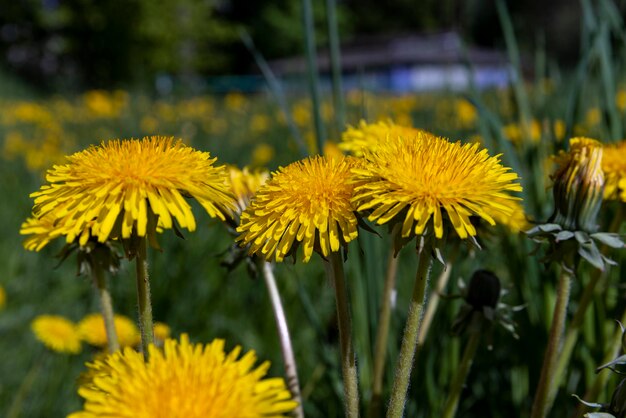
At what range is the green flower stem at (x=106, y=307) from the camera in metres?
0.69

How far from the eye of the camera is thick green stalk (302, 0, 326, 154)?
101cm

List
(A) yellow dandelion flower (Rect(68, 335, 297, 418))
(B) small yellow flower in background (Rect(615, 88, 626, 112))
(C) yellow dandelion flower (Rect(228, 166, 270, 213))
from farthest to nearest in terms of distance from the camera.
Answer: (B) small yellow flower in background (Rect(615, 88, 626, 112)) → (C) yellow dandelion flower (Rect(228, 166, 270, 213)) → (A) yellow dandelion flower (Rect(68, 335, 297, 418))

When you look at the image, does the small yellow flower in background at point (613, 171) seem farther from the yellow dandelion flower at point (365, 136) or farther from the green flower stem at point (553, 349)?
the yellow dandelion flower at point (365, 136)

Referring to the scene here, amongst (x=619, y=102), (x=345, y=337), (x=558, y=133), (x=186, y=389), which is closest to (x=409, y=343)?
(x=345, y=337)

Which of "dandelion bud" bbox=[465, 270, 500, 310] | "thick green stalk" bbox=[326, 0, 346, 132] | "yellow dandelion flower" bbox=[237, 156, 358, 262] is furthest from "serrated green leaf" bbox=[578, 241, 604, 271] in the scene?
"thick green stalk" bbox=[326, 0, 346, 132]

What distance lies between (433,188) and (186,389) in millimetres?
236

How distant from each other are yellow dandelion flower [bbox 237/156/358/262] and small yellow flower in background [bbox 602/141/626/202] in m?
0.34

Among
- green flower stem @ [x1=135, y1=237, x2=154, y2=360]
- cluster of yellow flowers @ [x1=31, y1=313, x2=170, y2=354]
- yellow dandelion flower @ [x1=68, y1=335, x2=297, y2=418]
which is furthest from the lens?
cluster of yellow flowers @ [x1=31, y1=313, x2=170, y2=354]

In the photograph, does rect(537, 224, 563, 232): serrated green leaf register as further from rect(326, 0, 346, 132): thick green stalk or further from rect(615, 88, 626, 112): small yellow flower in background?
rect(615, 88, 626, 112): small yellow flower in background

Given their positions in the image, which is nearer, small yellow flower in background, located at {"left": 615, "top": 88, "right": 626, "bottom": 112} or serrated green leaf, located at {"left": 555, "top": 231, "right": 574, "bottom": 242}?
serrated green leaf, located at {"left": 555, "top": 231, "right": 574, "bottom": 242}

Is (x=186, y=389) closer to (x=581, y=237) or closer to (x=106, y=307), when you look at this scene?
(x=106, y=307)

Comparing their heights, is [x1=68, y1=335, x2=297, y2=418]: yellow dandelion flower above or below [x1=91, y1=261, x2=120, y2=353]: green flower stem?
below

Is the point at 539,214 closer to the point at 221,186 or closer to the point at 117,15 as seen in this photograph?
the point at 221,186

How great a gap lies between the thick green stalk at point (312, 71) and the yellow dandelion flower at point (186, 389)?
60cm
